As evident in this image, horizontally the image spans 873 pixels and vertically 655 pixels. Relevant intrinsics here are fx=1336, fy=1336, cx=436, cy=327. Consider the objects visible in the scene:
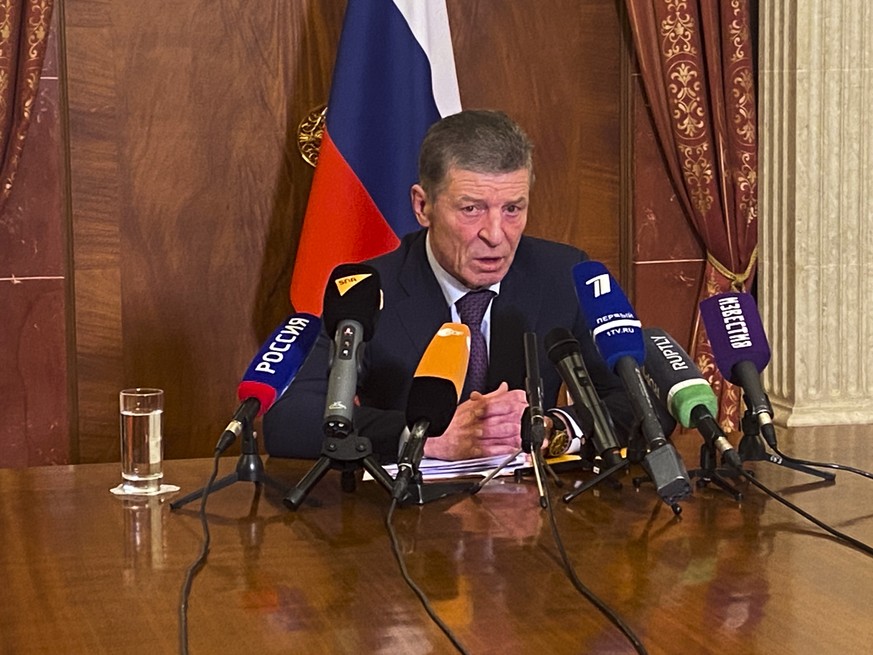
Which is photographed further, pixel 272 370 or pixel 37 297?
pixel 37 297

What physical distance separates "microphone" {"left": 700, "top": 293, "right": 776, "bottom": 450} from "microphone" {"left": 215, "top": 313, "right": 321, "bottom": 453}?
2.18ft

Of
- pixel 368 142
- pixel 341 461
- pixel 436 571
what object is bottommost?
pixel 436 571

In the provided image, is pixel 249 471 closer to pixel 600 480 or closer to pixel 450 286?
pixel 600 480

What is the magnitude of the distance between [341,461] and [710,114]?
273 cm

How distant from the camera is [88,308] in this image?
4.12 meters

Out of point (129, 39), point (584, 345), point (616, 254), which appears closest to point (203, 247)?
point (129, 39)

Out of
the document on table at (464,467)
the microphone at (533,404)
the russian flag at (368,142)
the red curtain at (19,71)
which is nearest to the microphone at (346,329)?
the microphone at (533,404)

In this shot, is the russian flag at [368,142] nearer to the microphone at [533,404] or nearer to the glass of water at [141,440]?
the glass of water at [141,440]

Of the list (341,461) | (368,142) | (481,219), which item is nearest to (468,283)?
(481,219)

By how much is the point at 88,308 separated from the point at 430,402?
2.43 m

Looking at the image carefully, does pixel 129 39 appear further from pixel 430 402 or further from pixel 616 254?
pixel 430 402

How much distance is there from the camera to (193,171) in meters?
4.18

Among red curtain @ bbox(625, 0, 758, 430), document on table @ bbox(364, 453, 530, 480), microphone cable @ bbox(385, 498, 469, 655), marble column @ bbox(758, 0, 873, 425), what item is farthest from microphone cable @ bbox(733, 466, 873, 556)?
red curtain @ bbox(625, 0, 758, 430)

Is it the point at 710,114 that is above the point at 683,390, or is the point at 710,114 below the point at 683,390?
above
